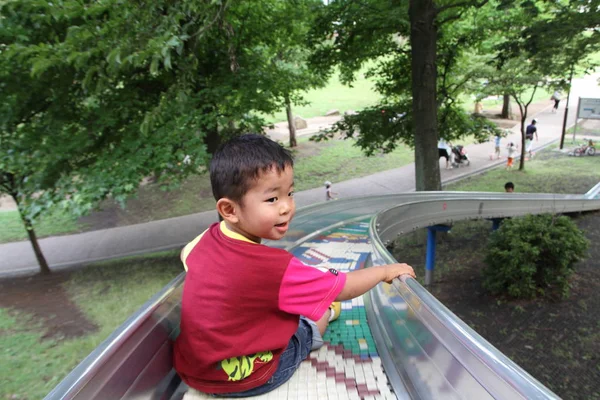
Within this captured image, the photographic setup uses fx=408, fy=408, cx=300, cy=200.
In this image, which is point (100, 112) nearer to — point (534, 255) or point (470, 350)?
point (470, 350)

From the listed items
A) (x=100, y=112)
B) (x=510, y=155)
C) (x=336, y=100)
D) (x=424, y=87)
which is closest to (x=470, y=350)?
(x=100, y=112)

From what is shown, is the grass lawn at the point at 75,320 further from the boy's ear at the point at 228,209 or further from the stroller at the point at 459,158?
the stroller at the point at 459,158

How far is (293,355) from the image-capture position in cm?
205

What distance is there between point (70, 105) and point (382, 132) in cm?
724

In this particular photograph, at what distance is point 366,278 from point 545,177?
17304mm

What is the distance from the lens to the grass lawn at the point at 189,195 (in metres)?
13.8

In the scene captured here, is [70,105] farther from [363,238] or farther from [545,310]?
[545,310]

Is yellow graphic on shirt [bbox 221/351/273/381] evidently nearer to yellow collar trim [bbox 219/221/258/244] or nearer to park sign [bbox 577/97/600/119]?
yellow collar trim [bbox 219/221/258/244]

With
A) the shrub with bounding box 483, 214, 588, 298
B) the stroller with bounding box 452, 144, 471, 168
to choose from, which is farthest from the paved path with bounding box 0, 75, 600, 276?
the shrub with bounding box 483, 214, 588, 298

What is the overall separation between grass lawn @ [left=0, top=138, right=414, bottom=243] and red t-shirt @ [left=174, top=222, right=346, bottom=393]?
9416 millimetres

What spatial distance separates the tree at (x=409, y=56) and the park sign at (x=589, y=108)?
10.3 m

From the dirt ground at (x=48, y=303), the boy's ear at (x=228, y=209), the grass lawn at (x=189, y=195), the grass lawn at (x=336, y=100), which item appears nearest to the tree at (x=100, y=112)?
the dirt ground at (x=48, y=303)

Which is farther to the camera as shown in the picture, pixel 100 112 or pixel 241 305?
pixel 100 112

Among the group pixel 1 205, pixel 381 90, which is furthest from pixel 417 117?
pixel 1 205
